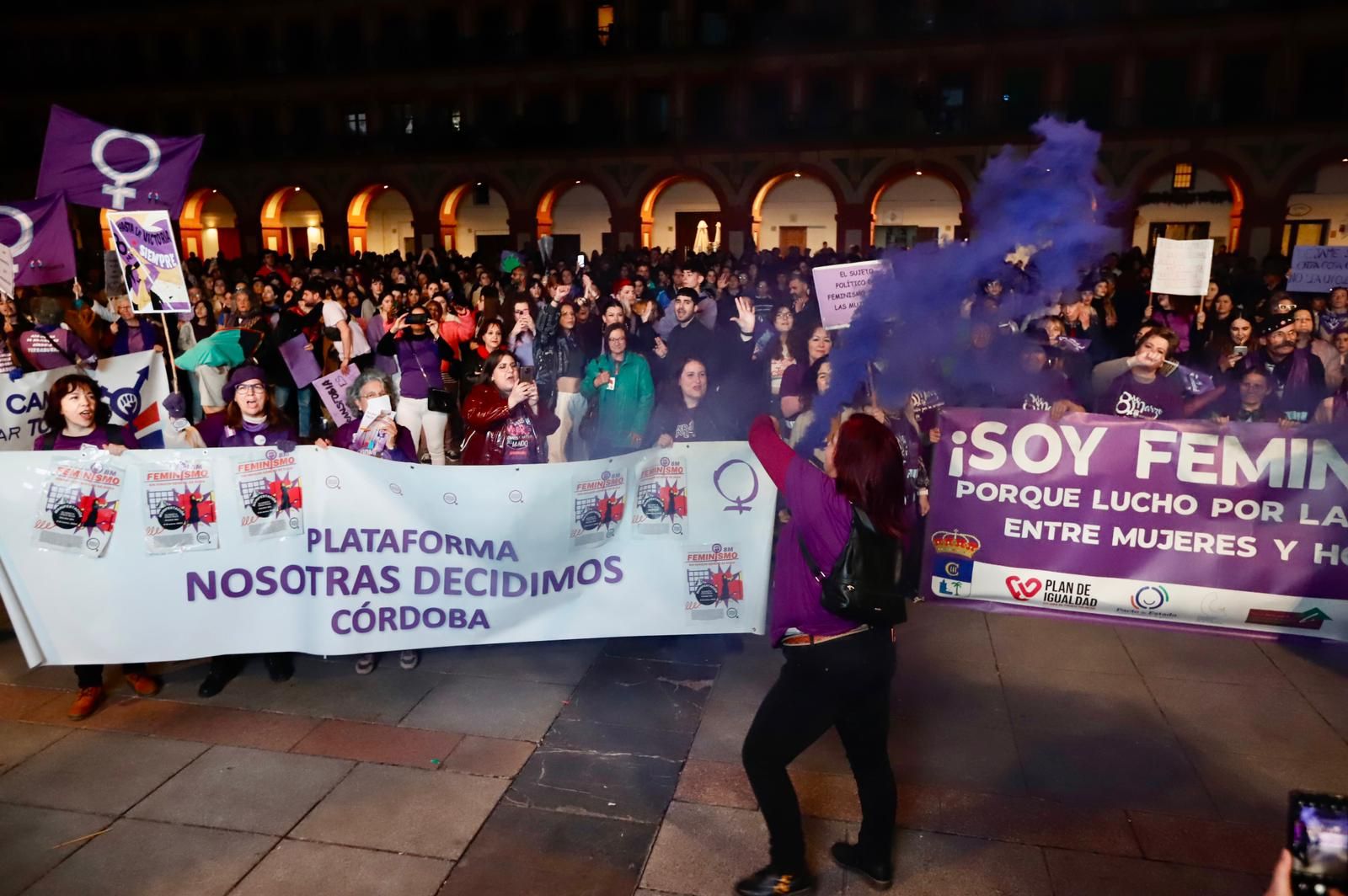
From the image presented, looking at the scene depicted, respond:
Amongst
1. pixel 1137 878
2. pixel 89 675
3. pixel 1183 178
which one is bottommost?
pixel 1137 878

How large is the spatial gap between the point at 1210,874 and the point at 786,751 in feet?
5.78

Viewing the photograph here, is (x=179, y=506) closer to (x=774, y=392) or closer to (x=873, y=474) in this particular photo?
(x=873, y=474)

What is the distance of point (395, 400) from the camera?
7.60m

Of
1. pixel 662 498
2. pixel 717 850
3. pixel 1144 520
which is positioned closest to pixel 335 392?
pixel 662 498

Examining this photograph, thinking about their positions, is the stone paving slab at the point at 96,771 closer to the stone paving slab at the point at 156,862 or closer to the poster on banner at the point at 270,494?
the stone paving slab at the point at 156,862

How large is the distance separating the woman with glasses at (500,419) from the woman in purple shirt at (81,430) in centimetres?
181

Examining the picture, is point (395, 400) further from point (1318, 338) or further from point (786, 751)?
point (1318, 338)

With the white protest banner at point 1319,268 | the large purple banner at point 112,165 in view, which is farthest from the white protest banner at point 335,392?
the white protest banner at point 1319,268

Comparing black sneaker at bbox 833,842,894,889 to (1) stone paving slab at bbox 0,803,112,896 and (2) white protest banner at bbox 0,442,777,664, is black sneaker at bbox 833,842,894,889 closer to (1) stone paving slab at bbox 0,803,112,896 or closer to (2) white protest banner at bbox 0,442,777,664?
(2) white protest banner at bbox 0,442,777,664

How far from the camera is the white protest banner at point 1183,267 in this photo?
607 cm

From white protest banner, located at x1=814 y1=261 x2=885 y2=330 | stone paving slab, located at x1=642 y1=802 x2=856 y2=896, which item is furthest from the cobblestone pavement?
white protest banner, located at x1=814 y1=261 x2=885 y2=330

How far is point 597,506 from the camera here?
15.7ft

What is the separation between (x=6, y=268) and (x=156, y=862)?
6545 mm

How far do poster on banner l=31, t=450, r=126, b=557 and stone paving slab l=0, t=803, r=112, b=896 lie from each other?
4.17ft
